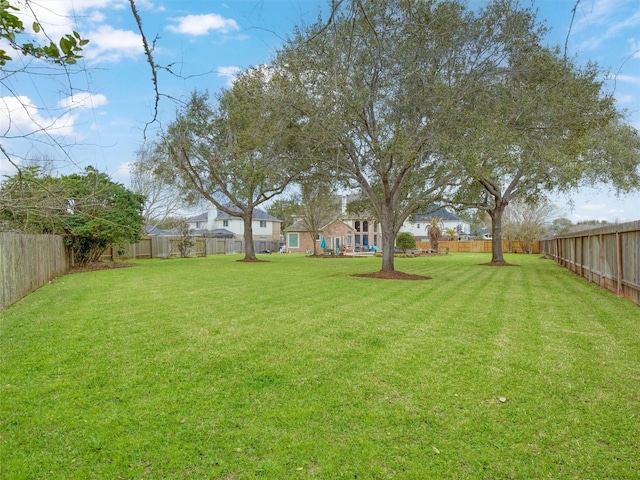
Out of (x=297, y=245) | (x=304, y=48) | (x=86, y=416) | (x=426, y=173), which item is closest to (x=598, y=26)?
(x=86, y=416)

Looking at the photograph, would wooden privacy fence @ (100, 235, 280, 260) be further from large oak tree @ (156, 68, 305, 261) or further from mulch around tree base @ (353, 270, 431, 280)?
mulch around tree base @ (353, 270, 431, 280)

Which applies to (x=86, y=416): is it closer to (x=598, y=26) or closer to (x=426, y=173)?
(x=598, y=26)

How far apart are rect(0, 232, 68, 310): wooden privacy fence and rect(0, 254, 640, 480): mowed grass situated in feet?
3.85

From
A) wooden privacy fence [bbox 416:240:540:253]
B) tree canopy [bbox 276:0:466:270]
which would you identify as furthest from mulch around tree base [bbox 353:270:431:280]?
wooden privacy fence [bbox 416:240:540:253]

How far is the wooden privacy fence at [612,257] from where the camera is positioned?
7.41m

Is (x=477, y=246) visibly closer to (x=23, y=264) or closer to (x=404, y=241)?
(x=404, y=241)

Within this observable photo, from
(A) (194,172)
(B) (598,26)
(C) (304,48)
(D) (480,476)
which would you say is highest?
(C) (304,48)

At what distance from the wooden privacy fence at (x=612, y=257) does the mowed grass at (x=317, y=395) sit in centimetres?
195

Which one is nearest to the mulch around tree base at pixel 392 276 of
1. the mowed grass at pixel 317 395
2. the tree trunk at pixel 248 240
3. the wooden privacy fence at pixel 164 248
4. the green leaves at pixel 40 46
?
the mowed grass at pixel 317 395

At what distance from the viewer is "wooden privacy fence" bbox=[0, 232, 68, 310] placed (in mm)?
7055

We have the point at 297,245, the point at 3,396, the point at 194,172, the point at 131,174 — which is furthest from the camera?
the point at 297,245

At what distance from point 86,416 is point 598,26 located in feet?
14.7

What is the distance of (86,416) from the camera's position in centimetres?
287

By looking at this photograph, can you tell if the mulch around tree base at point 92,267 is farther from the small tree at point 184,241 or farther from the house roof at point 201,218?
the house roof at point 201,218
